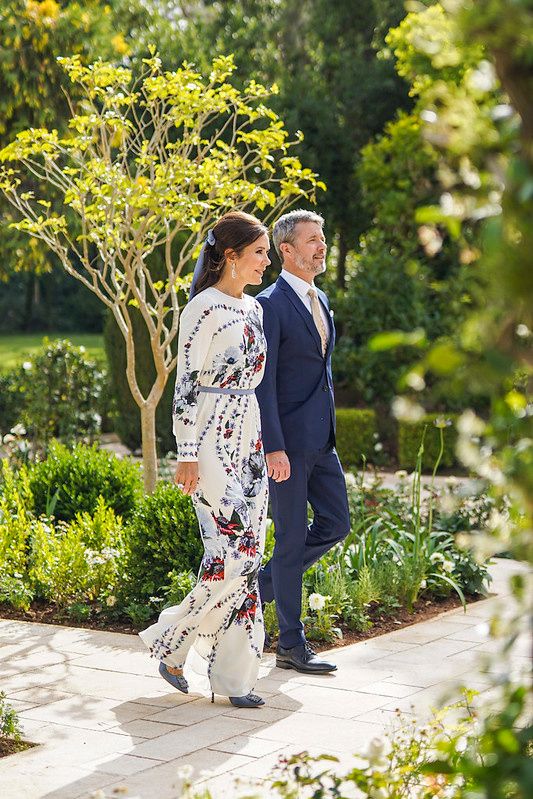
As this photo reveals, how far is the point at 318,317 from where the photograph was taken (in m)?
5.21

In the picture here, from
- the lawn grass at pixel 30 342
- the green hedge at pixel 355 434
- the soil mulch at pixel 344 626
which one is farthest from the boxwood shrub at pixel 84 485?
the lawn grass at pixel 30 342

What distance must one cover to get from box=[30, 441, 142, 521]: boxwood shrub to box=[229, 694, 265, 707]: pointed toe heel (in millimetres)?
2870

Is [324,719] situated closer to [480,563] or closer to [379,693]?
[379,693]

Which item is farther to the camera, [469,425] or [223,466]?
[223,466]

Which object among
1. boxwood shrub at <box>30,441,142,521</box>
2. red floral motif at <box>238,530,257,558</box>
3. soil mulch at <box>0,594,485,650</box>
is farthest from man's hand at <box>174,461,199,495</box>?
boxwood shrub at <box>30,441,142,521</box>

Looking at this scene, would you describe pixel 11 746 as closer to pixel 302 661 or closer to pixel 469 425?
pixel 302 661

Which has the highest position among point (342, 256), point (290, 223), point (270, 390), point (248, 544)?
point (342, 256)

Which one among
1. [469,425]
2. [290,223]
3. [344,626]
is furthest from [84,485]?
[469,425]

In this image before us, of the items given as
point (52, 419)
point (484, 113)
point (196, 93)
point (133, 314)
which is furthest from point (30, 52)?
point (484, 113)

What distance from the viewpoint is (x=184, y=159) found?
6.79 m

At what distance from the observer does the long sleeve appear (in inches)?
174

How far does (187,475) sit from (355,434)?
8335 millimetres

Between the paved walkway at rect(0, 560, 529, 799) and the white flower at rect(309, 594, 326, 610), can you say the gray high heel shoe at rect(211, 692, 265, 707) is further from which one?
the white flower at rect(309, 594, 326, 610)

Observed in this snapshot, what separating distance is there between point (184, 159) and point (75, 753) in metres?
3.80
